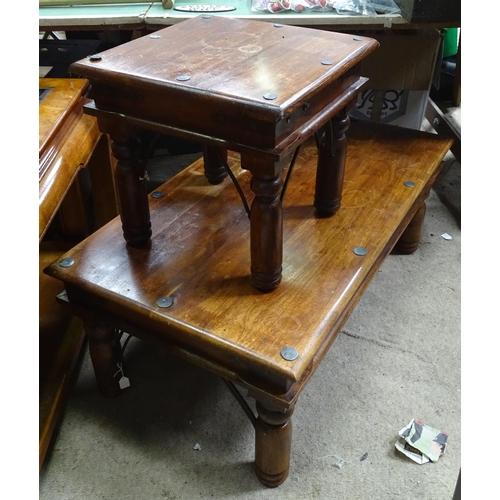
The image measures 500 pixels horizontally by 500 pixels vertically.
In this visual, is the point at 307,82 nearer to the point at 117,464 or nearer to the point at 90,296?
the point at 90,296

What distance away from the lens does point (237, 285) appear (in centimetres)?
99

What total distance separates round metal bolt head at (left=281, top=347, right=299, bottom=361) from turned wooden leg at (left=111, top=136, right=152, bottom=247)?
40 centimetres

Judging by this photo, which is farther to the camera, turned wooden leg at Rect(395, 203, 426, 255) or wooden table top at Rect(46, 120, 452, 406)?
turned wooden leg at Rect(395, 203, 426, 255)

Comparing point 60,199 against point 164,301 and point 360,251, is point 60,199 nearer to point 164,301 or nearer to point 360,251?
point 164,301

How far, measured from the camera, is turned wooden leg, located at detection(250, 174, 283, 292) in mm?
845

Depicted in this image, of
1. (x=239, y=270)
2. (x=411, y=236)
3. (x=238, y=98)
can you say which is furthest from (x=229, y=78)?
(x=411, y=236)

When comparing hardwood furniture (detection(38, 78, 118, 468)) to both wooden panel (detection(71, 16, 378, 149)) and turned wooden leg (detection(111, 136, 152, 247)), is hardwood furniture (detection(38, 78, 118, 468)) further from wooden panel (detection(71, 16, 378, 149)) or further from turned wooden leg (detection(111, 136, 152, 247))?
wooden panel (detection(71, 16, 378, 149))

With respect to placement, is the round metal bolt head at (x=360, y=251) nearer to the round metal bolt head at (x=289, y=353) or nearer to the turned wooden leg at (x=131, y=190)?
the round metal bolt head at (x=289, y=353)

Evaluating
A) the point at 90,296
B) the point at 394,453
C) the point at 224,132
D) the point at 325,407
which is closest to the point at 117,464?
the point at 90,296

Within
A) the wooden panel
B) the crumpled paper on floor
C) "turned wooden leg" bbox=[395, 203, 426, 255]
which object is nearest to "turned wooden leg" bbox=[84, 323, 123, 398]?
the wooden panel

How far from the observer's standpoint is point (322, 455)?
3.60ft

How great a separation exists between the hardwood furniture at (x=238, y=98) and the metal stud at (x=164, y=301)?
16 cm

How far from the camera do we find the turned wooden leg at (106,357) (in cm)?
109

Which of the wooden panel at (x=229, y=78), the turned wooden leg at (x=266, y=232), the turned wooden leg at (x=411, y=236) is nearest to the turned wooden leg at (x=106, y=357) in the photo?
the turned wooden leg at (x=266, y=232)
